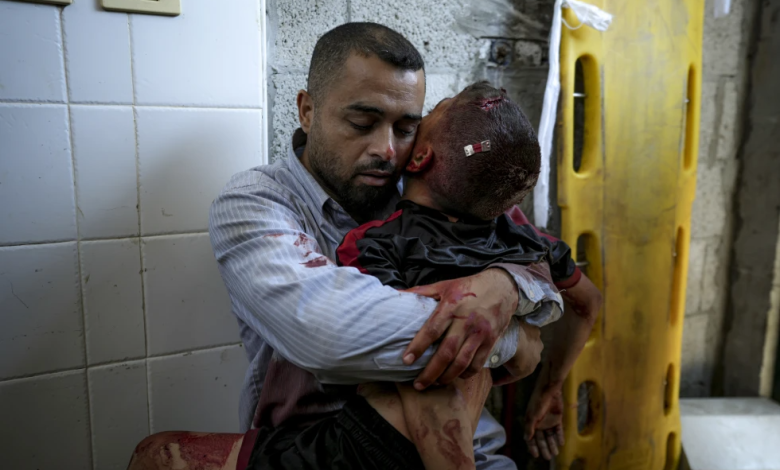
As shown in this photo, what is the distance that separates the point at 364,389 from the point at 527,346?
39 cm

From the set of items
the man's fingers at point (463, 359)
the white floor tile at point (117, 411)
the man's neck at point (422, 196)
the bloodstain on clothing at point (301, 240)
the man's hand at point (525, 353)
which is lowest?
the white floor tile at point (117, 411)

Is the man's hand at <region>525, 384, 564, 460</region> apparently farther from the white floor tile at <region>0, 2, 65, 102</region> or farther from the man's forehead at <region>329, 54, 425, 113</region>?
the white floor tile at <region>0, 2, 65, 102</region>

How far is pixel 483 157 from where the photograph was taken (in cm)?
110

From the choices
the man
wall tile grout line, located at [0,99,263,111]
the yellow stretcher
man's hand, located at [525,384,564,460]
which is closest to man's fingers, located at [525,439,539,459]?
man's hand, located at [525,384,564,460]

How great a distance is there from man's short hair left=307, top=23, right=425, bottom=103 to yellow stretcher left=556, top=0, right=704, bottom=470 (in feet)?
2.16

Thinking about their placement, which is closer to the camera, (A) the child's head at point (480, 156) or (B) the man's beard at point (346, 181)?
(A) the child's head at point (480, 156)

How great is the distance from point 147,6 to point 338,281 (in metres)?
0.88

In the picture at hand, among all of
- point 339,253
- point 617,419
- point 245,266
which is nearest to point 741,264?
point 617,419

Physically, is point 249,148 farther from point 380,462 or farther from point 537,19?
point 537,19

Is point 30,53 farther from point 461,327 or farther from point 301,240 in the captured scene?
point 461,327

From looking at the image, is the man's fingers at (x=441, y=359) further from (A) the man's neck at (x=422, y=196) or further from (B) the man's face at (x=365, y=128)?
(B) the man's face at (x=365, y=128)

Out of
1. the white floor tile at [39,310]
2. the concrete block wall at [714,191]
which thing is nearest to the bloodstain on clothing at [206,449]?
the white floor tile at [39,310]

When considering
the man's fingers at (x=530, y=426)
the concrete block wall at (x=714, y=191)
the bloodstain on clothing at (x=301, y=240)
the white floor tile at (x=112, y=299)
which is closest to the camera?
the bloodstain on clothing at (x=301, y=240)

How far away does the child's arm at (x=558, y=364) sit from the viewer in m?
1.50
